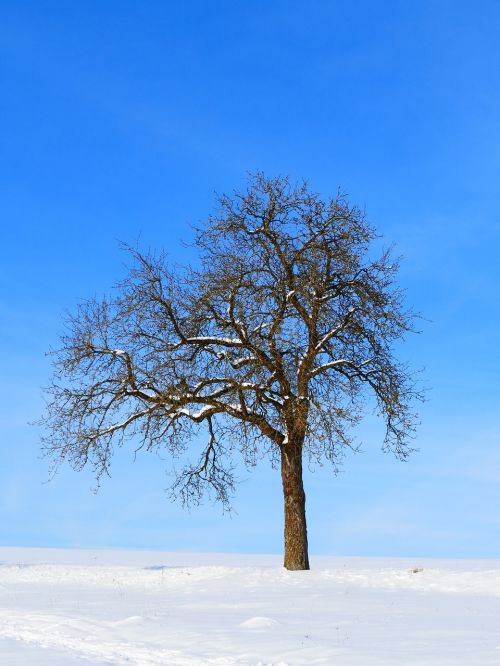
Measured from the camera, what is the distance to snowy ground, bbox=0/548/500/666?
11.2 m

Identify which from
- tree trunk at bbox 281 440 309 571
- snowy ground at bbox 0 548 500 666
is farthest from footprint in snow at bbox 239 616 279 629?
tree trunk at bbox 281 440 309 571

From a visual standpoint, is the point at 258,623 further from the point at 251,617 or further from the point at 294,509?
the point at 294,509

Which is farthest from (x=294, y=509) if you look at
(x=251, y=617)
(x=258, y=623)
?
(x=258, y=623)

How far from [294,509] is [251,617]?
9009mm

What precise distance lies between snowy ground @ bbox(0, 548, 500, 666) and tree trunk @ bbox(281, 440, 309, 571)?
1081 mm

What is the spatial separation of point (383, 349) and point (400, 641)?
13.8 meters

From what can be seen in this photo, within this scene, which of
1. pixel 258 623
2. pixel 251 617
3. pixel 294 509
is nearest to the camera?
pixel 258 623

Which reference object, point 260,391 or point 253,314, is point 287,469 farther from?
point 253,314

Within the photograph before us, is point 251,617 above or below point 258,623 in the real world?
above

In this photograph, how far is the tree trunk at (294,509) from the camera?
2361 cm

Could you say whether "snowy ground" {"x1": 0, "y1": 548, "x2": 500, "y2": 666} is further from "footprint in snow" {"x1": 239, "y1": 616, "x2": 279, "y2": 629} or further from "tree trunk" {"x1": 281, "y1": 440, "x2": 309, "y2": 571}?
"tree trunk" {"x1": 281, "y1": 440, "x2": 309, "y2": 571}

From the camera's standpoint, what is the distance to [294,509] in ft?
77.8

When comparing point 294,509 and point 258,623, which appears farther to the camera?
point 294,509

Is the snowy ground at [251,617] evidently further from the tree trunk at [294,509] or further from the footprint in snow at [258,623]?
the tree trunk at [294,509]
